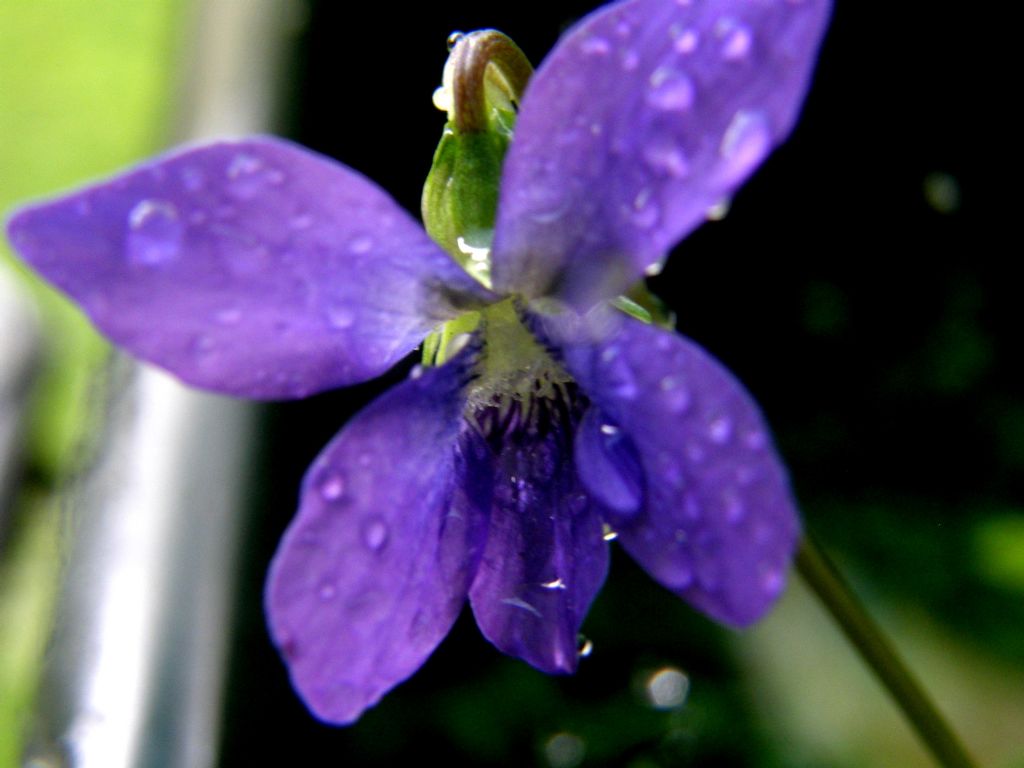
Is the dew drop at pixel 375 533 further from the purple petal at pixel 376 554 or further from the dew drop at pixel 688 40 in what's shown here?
the dew drop at pixel 688 40

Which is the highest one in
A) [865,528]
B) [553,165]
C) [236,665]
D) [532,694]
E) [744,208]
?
[553,165]

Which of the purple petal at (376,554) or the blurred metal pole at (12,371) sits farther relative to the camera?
the blurred metal pole at (12,371)

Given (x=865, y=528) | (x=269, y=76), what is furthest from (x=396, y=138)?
(x=865, y=528)

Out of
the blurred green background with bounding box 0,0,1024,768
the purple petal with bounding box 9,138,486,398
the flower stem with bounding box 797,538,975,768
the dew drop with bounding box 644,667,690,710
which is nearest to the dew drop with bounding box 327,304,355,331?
the purple petal with bounding box 9,138,486,398

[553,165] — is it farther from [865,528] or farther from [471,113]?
[865,528]

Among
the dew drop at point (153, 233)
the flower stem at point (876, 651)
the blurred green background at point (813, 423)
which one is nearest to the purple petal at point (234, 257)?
the dew drop at point (153, 233)

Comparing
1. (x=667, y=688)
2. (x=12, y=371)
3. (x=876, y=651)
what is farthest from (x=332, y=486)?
(x=12, y=371)
